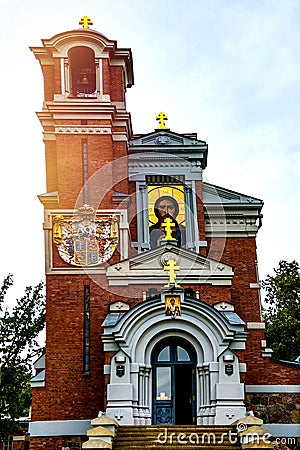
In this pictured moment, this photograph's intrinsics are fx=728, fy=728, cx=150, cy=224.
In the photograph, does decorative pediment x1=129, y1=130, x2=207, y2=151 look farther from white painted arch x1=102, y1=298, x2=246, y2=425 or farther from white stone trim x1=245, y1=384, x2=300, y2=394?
white stone trim x1=245, y1=384, x2=300, y2=394

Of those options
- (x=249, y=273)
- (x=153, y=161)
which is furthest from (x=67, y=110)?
(x=249, y=273)

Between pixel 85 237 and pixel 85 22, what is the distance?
6.93 m

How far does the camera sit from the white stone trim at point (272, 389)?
19.3 meters

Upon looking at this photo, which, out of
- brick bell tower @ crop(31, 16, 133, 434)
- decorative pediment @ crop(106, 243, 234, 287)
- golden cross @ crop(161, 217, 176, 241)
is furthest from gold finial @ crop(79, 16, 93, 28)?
decorative pediment @ crop(106, 243, 234, 287)

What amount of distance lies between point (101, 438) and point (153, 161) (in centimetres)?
963

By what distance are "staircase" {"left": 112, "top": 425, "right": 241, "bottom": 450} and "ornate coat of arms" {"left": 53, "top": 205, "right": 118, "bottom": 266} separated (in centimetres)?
517

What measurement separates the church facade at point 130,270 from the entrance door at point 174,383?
1.0 inches

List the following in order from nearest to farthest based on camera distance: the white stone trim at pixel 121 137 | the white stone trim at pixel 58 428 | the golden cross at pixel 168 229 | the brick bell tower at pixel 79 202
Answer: the white stone trim at pixel 58 428 → the brick bell tower at pixel 79 202 → the golden cross at pixel 168 229 → the white stone trim at pixel 121 137

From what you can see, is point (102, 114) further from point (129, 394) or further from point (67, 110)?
point (129, 394)

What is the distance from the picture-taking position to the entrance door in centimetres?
1778

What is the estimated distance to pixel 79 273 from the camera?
19.7m

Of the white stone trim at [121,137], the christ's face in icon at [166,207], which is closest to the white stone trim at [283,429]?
the christ's face in icon at [166,207]

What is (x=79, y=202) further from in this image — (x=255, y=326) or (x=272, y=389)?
(x=272, y=389)

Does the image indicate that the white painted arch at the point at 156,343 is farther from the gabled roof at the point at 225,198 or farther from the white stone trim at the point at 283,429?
the gabled roof at the point at 225,198
